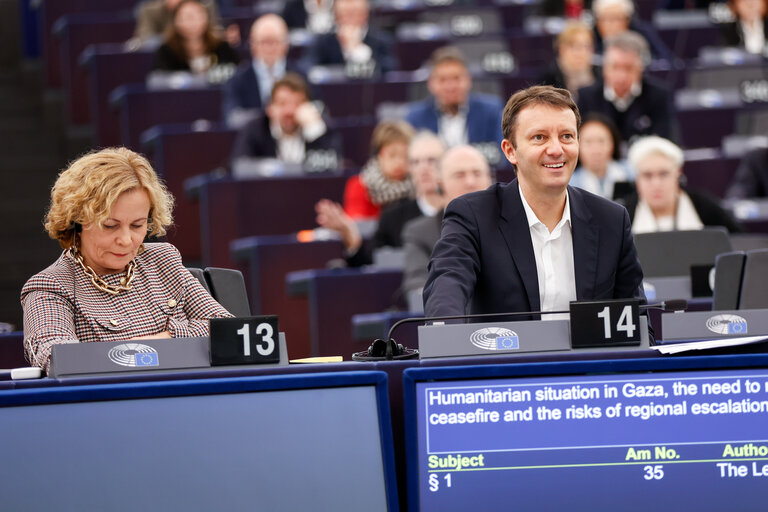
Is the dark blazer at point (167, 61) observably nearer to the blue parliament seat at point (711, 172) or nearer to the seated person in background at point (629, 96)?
the seated person in background at point (629, 96)

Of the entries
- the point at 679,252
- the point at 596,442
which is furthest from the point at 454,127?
the point at 596,442

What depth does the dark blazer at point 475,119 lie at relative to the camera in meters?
6.58

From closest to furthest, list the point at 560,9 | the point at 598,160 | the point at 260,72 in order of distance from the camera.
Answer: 1. the point at 598,160
2. the point at 260,72
3. the point at 560,9

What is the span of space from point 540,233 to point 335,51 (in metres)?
5.30

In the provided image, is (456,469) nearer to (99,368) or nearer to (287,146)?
(99,368)

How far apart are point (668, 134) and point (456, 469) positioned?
16.3 feet

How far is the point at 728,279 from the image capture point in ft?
10.2

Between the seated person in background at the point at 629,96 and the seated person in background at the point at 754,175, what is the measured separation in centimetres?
64

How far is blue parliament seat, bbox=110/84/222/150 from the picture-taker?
22.5 feet

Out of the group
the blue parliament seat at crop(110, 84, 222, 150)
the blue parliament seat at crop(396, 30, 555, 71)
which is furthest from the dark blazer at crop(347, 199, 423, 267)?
the blue parliament seat at crop(396, 30, 555, 71)

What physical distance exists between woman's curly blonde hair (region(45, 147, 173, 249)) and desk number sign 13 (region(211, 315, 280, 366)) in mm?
695

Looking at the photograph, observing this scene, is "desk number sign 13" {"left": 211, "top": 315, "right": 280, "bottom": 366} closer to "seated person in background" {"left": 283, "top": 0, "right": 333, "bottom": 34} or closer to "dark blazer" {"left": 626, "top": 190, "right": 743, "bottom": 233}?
"dark blazer" {"left": 626, "top": 190, "right": 743, "bottom": 233}

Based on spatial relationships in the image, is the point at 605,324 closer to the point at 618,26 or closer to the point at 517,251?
the point at 517,251

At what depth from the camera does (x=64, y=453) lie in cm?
173
